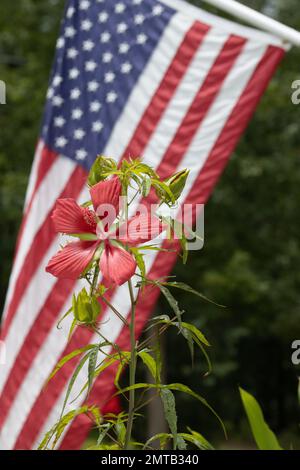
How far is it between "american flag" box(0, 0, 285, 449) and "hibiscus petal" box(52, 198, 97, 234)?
199 cm

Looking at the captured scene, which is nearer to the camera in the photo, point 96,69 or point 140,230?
point 140,230

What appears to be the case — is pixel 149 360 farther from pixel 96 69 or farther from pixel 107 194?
pixel 96 69

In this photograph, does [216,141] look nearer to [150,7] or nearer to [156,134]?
[156,134]

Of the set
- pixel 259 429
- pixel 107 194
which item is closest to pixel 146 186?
pixel 107 194

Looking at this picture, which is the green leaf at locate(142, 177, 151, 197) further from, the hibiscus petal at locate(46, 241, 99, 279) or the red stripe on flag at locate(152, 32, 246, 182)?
the red stripe on flag at locate(152, 32, 246, 182)

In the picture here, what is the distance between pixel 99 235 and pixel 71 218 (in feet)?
0.13

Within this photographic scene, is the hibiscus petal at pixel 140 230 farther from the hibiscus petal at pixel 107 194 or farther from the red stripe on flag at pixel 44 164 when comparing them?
the red stripe on flag at pixel 44 164

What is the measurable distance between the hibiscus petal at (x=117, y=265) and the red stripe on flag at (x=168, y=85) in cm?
220

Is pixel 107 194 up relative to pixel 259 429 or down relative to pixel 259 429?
up

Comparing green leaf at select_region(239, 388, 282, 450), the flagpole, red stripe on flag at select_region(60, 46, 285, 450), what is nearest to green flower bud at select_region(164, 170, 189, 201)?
green leaf at select_region(239, 388, 282, 450)

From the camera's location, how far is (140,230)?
1.04 metres

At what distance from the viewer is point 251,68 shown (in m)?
3.17

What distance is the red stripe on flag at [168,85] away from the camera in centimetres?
323

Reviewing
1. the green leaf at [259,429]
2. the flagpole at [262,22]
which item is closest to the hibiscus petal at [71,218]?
the green leaf at [259,429]
